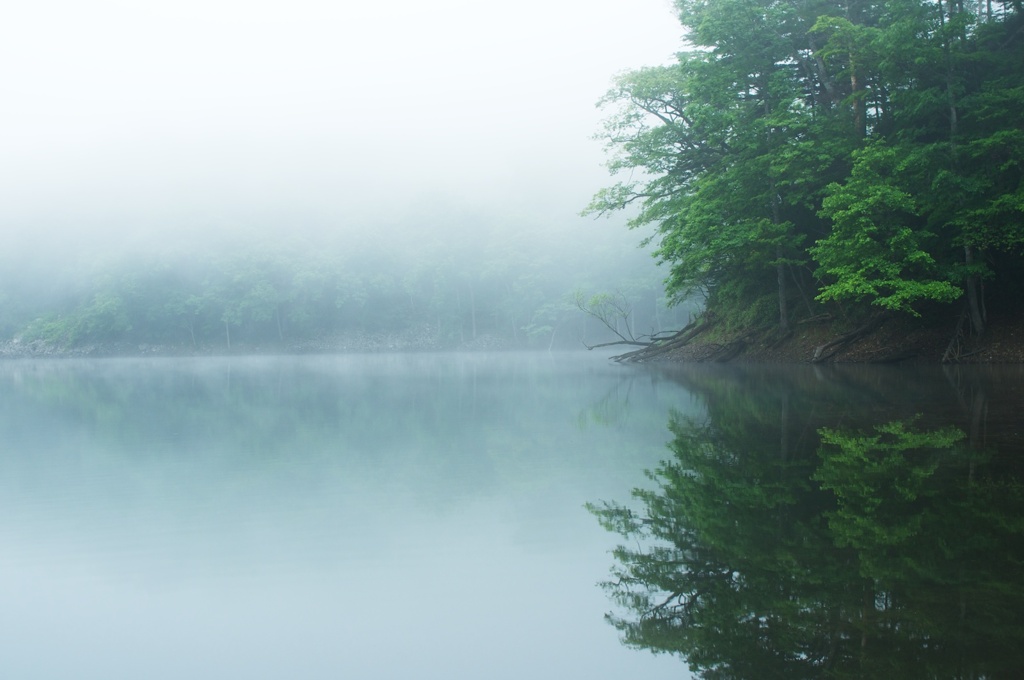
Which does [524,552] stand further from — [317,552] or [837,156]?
[837,156]

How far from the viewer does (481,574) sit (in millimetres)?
4359

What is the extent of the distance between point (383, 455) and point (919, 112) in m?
19.7

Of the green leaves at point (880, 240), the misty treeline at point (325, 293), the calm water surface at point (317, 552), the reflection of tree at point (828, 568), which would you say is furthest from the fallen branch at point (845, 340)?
the misty treeline at point (325, 293)

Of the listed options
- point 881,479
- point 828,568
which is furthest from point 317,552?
point 881,479

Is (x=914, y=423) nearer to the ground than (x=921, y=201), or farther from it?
nearer to the ground

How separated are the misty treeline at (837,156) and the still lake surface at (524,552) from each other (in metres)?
12.0

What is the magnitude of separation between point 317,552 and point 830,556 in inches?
120

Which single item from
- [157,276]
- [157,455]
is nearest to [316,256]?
[157,276]

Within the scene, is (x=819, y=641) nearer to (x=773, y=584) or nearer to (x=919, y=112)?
(x=773, y=584)

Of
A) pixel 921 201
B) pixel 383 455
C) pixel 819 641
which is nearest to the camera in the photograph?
pixel 819 641

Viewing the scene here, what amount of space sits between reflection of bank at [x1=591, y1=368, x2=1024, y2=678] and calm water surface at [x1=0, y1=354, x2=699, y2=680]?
0.29 metres

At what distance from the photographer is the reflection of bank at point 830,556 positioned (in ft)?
10.4

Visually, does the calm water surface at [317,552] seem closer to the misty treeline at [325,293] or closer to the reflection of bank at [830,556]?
the reflection of bank at [830,556]

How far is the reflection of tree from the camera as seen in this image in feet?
10.3
